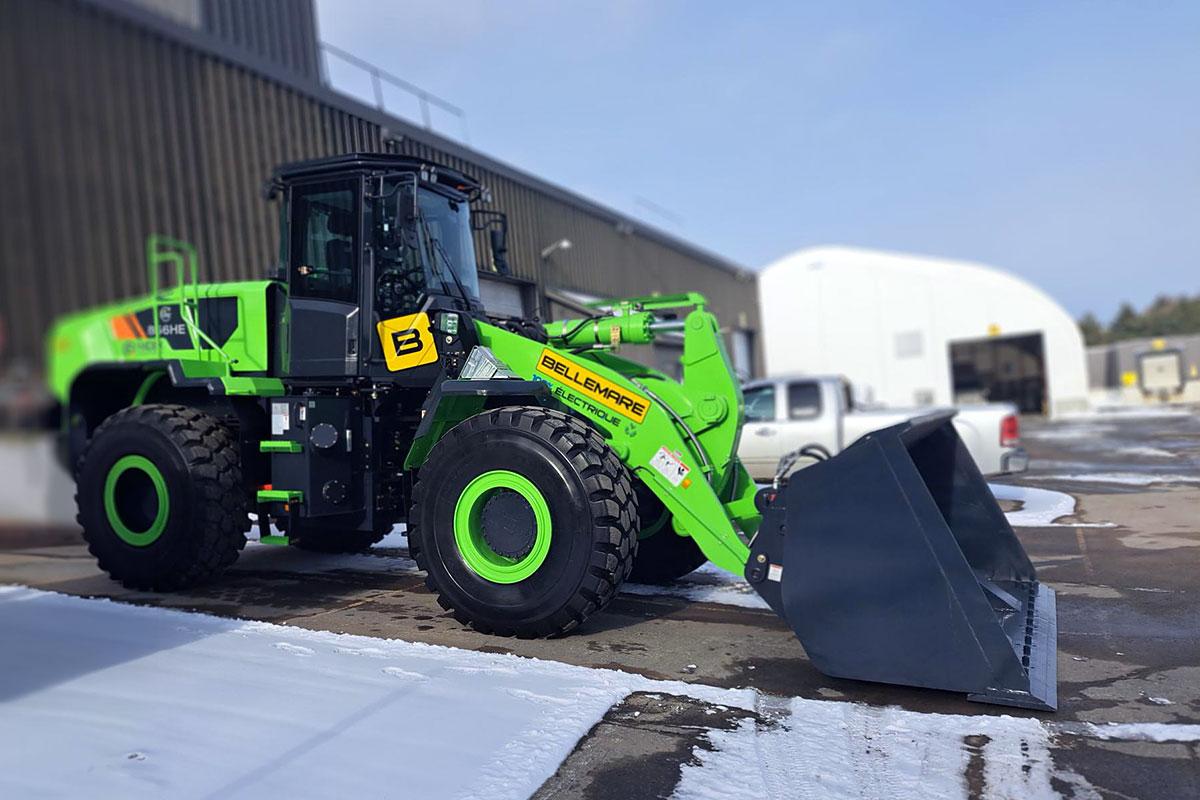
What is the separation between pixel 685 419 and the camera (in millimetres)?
5414

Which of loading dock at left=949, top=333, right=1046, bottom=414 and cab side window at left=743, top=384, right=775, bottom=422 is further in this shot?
loading dock at left=949, top=333, right=1046, bottom=414

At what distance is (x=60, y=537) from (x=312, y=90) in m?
5.33

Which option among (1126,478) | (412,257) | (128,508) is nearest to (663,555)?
(412,257)

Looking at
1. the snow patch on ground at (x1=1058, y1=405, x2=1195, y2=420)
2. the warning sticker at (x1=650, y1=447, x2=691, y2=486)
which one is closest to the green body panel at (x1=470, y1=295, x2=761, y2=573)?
the warning sticker at (x1=650, y1=447, x2=691, y2=486)

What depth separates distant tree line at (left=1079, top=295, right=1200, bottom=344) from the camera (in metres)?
63.0

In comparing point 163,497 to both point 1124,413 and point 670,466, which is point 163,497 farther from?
point 1124,413

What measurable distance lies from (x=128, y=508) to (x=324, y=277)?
2.22 meters

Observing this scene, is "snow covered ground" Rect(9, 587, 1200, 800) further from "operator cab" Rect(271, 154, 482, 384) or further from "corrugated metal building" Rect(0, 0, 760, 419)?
"operator cab" Rect(271, 154, 482, 384)

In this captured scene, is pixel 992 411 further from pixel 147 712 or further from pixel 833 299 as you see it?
pixel 833 299

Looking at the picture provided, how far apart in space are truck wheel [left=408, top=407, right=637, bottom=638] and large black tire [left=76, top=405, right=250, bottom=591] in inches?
68.0

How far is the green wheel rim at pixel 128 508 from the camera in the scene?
235 inches

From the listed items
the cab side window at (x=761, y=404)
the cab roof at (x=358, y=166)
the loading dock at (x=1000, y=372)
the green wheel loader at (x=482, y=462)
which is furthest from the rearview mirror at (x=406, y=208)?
the loading dock at (x=1000, y=372)

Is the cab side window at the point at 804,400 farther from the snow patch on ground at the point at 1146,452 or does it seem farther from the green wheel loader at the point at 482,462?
the snow patch on ground at the point at 1146,452

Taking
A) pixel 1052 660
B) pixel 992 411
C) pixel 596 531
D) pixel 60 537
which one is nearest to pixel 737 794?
pixel 596 531
